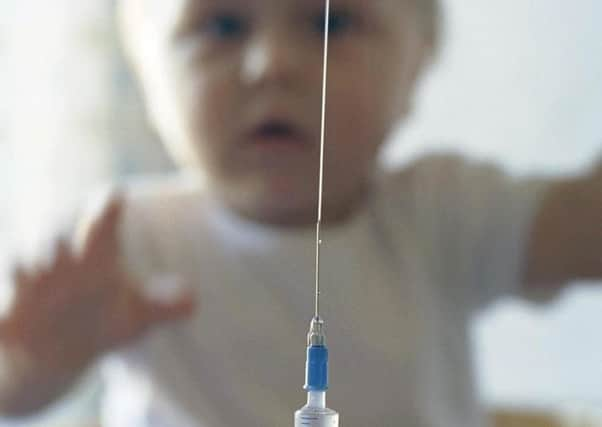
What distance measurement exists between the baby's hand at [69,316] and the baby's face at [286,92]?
74mm

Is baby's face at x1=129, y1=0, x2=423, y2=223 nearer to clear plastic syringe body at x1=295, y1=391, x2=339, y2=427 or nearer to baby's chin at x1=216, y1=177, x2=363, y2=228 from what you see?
baby's chin at x1=216, y1=177, x2=363, y2=228

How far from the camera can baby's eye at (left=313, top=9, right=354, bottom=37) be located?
479mm

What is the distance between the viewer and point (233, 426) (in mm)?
466

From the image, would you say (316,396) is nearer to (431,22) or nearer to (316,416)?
(316,416)

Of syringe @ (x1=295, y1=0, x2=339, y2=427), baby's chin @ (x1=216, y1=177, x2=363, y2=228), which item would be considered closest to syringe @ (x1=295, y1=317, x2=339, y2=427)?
syringe @ (x1=295, y1=0, x2=339, y2=427)

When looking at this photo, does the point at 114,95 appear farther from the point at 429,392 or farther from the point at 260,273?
the point at 429,392

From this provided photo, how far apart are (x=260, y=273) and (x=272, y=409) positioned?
0.08 metres

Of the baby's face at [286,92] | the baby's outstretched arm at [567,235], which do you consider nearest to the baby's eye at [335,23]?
the baby's face at [286,92]

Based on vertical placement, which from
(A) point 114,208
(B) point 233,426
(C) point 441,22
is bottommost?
(B) point 233,426

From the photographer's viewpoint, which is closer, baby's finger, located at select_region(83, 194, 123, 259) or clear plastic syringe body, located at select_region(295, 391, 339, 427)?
clear plastic syringe body, located at select_region(295, 391, 339, 427)

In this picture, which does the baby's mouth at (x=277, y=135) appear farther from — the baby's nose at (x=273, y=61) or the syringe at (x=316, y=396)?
the syringe at (x=316, y=396)

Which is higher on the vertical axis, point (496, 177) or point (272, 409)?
point (496, 177)

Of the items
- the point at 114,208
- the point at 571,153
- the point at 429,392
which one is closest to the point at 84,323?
the point at 114,208

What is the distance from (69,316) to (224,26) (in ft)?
0.62
